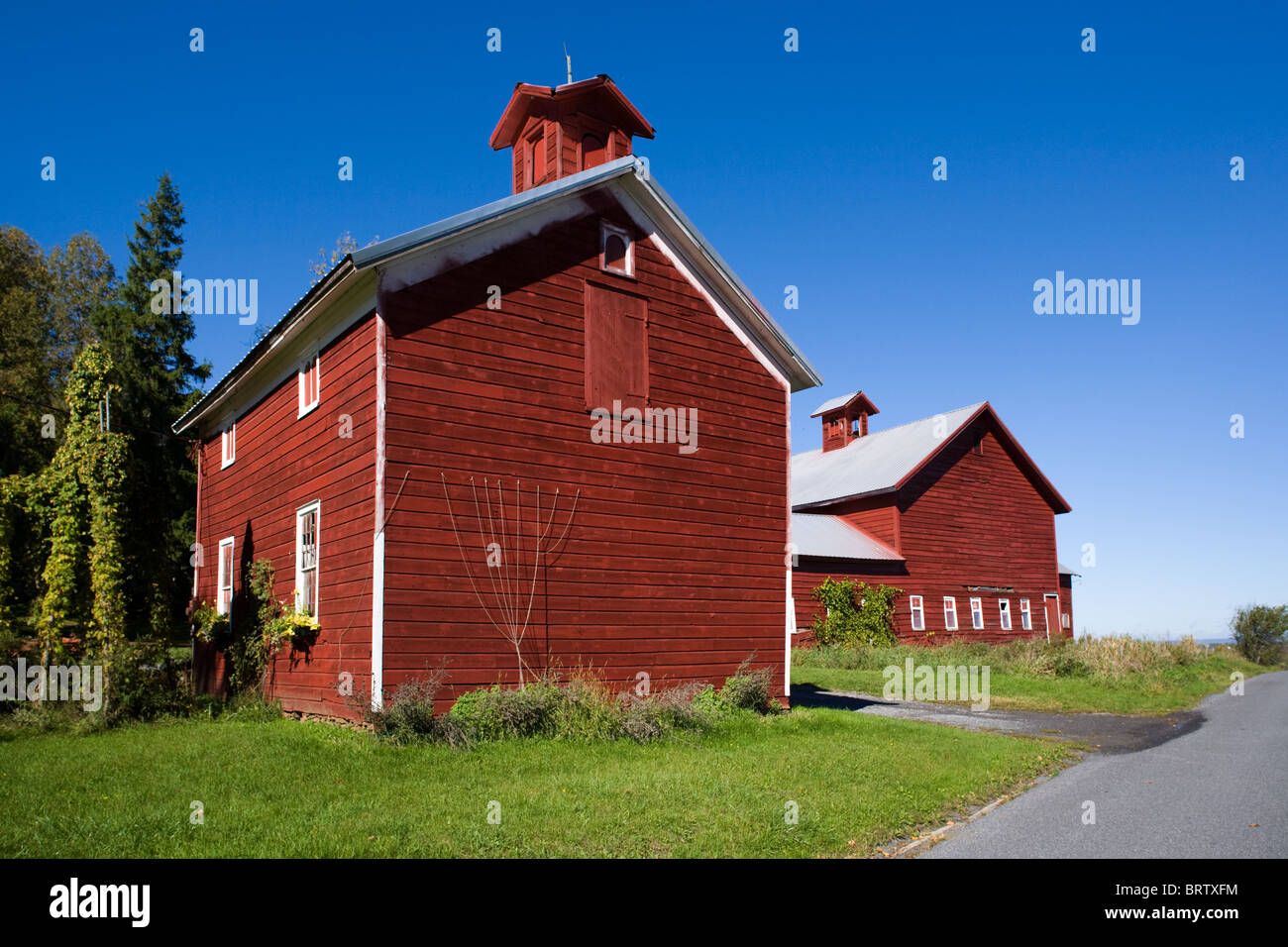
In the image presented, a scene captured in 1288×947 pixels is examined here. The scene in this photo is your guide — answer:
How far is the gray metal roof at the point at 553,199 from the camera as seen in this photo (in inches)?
500

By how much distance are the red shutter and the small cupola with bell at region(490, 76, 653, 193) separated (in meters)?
4.25

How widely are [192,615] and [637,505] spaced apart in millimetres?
9657

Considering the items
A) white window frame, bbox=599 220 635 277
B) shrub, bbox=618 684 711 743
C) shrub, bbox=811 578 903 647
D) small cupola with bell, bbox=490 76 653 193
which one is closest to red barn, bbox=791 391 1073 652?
shrub, bbox=811 578 903 647

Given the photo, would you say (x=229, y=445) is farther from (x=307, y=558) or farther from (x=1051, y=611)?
(x=1051, y=611)

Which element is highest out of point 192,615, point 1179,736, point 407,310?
point 407,310

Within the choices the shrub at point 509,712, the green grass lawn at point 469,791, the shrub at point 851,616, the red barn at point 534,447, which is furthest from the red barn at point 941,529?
the green grass lawn at point 469,791

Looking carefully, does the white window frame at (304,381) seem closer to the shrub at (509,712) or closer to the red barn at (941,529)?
the shrub at (509,712)

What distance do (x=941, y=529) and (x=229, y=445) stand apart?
1046 inches

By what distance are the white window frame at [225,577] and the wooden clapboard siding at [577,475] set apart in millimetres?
7915

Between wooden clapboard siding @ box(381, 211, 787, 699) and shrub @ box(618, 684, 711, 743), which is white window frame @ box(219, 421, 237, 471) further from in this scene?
shrub @ box(618, 684, 711, 743)
